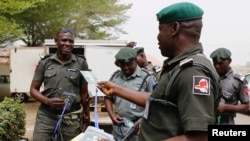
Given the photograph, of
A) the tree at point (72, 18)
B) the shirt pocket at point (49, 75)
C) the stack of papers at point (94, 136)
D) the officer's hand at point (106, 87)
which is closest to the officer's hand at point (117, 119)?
the shirt pocket at point (49, 75)

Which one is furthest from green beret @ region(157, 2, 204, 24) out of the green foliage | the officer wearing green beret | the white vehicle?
the white vehicle

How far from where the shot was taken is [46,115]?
3830 mm

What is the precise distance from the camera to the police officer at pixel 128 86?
3.86 m

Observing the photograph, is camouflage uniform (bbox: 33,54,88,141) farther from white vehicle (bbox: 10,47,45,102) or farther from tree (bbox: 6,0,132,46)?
tree (bbox: 6,0,132,46)

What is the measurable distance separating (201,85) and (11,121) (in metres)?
4.50

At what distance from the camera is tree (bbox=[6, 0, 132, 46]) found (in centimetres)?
1764

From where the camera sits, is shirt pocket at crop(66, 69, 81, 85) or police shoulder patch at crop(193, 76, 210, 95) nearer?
police shoulder patch at crop(193, 76, 210, 95)

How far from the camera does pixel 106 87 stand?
241 centimetres

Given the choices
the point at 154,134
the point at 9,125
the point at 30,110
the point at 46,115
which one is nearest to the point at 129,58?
the point at 46,115

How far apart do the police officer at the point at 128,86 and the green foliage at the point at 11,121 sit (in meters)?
1.96

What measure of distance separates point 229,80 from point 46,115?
1.89 m

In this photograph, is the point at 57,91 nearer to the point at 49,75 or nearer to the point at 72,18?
the point at 49,75

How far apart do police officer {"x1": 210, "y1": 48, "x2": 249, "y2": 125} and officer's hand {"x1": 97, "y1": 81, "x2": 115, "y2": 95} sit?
1684 mm

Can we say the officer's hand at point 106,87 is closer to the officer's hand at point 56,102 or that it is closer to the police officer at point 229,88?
the officer's hand at point 56,102
